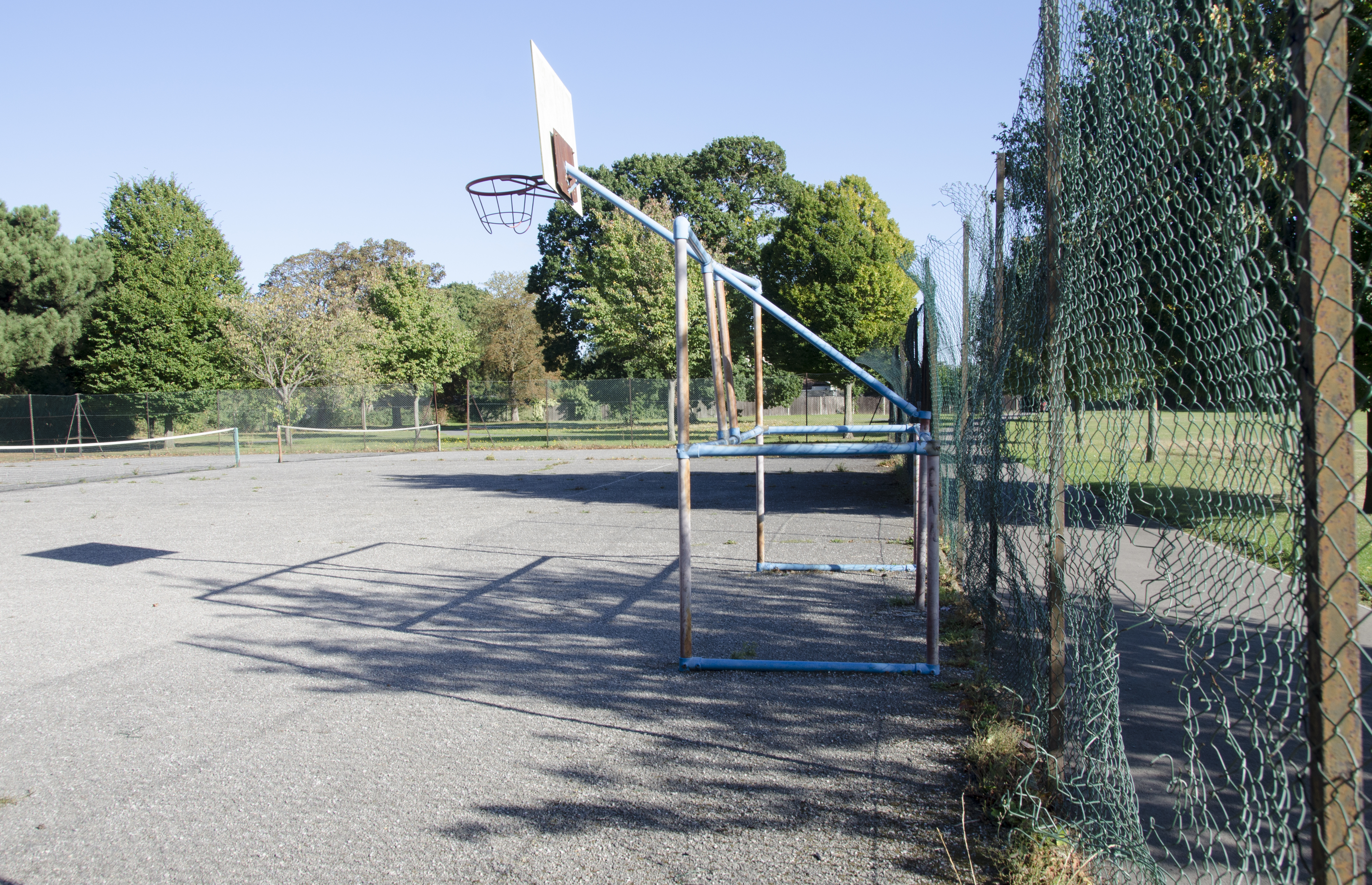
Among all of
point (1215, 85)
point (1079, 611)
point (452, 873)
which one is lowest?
point (452, 873)

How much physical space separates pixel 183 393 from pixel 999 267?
3471 centimetres

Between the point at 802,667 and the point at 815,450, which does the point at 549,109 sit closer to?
the point at 815,450

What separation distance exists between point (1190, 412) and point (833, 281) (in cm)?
3452

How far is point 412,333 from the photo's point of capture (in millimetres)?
39875

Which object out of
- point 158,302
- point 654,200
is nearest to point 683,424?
point 158,302

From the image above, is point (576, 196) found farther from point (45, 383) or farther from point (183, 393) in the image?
point (45, 383)

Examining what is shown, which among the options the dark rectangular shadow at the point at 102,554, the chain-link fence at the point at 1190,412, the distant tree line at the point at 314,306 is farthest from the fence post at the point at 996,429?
the distant tree line at the point at 314,306

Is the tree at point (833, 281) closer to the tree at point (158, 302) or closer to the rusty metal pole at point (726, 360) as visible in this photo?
the tree at point (158, 302)

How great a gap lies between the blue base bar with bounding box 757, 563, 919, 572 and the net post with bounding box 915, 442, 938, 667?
2422 mm

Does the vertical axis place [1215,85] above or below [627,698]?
above

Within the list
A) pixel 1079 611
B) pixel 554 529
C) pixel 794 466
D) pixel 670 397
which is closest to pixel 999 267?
pixel 1079 611

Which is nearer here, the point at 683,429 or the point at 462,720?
the point at 462,720

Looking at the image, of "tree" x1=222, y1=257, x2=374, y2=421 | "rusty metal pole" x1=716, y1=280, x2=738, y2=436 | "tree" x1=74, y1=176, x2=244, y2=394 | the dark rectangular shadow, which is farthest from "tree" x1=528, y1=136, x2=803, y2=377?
"rusty metal pole" x1=716, y1=280, x2=738, y2=436

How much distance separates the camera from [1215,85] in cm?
192
